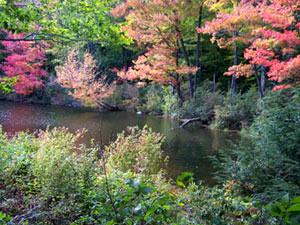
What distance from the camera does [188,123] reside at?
42.0 feet

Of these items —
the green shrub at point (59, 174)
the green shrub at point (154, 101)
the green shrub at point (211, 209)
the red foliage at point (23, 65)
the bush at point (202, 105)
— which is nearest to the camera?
the green shrub at point (211, 209)

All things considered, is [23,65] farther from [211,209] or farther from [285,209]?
[285,209]

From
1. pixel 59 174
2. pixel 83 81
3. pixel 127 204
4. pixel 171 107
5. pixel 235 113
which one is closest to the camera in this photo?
pixel 127 204

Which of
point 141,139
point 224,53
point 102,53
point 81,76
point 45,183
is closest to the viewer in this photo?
point 45,183

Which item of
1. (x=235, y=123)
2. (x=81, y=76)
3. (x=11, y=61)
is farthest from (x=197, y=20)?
(x=11, y=61)

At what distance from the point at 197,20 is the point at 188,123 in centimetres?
623

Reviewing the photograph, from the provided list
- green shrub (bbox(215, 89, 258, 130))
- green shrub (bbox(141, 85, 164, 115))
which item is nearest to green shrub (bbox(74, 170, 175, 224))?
green shrub (bbox(215, 89, 258, 130))

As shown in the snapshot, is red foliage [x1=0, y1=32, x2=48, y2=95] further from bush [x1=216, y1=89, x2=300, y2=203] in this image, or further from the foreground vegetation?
bush [x1=216, y1=89, x2=300, y2=203]

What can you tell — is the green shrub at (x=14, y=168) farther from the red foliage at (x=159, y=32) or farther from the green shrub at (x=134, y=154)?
the red foliage at (x=159, y=32)

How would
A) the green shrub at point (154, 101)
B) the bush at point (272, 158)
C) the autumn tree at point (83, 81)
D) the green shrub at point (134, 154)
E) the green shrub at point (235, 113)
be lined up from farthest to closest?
the green shrub at point (154, 101) → the autumn tree at point (83, 81) → the green shrub at point (235, 113) → the green shrub at point (134, 154) → the bush at point (272, 158)

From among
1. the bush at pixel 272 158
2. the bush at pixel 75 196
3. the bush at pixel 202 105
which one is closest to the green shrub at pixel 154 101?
the bush at pixel 202 105

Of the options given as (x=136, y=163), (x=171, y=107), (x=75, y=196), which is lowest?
(x=171, y=107)

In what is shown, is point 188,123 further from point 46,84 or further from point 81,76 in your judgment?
point 46,84

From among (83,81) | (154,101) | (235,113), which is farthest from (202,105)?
(83,81)
